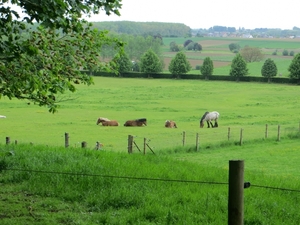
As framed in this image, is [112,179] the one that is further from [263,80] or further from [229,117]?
[263,80]

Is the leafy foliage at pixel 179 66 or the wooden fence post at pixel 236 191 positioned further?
the leafy foliage at pixel 179 66

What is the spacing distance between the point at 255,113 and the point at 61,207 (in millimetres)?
43617

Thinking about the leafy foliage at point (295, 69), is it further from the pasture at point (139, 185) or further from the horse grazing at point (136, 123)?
the pasture at point (139, 185)

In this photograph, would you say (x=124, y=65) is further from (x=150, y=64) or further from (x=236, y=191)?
(x=236, y=191)

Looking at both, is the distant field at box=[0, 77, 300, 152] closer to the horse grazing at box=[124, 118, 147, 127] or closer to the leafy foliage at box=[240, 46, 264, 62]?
the horse grazing at box=[124, 118, 147, 127]

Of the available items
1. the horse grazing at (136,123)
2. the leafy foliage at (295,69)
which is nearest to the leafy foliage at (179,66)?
the leafy foliage at (295,69)

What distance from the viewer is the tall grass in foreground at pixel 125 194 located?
8.30 m

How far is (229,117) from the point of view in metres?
47.6

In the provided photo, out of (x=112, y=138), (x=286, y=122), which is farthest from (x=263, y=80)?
(x=112, y=138)

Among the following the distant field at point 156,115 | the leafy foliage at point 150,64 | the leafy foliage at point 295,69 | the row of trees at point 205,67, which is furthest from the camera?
the leafy foliage at point 150,64

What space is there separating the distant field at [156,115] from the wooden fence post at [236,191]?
36.9ft

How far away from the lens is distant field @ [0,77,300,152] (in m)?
32.2

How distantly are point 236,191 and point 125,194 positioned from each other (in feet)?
11.9

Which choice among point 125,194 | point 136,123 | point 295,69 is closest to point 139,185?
point 125,194
